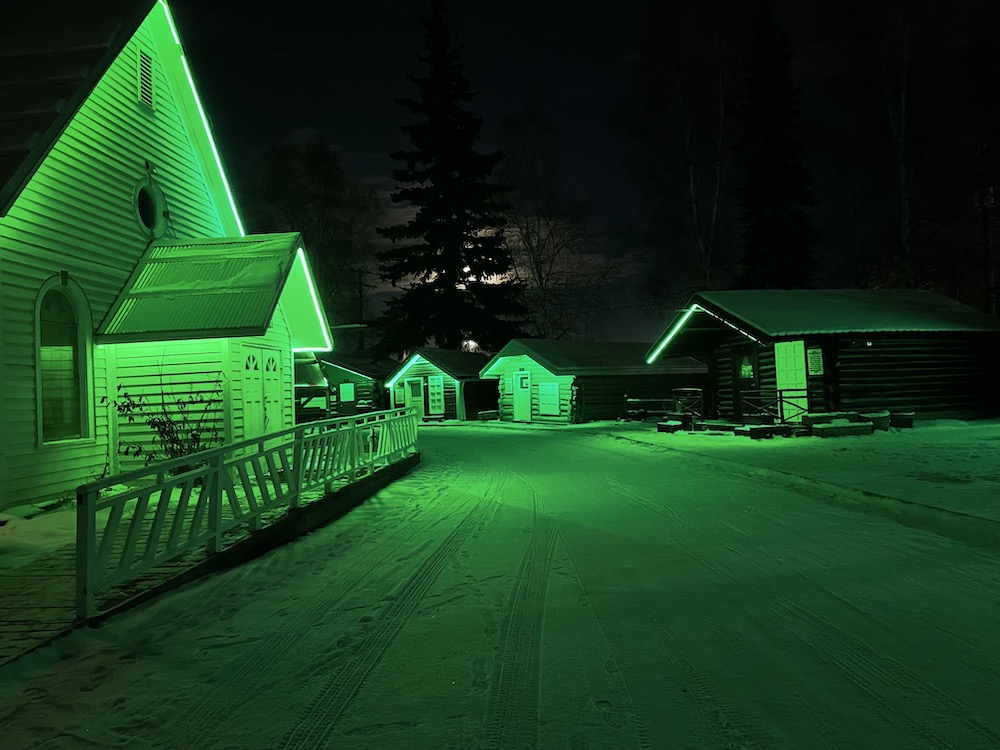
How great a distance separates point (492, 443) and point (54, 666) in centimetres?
1897

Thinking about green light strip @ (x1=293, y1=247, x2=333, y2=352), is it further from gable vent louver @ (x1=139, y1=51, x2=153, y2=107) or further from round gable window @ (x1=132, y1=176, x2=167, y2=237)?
gable vent louver @ (x1=139, y1=51, x2=153, y2=107)

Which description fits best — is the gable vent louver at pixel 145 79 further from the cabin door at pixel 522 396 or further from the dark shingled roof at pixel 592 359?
the cabin door at pixel 522 396

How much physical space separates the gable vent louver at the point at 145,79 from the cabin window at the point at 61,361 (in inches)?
193

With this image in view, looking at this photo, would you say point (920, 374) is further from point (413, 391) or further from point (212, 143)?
point (413, 391)

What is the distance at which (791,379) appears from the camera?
22906 mm

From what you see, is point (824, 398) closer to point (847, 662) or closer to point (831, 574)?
point (831, 574)

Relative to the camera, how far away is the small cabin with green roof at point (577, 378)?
33.7 m

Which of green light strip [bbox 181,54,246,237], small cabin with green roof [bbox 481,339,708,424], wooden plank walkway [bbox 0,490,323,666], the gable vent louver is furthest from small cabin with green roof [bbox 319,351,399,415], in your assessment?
wooden plank walkway [bbox 0,490,323,666]

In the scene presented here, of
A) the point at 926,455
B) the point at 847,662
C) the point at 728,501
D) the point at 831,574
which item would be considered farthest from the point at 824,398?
the point at 847,662

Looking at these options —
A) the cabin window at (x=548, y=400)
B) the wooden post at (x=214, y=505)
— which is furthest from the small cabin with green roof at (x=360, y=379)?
the wooden post at (x=214, y=505)

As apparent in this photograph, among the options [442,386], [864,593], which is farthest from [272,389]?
[442,386]

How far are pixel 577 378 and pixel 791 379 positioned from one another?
12.0 metres

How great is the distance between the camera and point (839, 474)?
38.6 ft

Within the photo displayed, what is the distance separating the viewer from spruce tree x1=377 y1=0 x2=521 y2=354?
51844 millimetres
